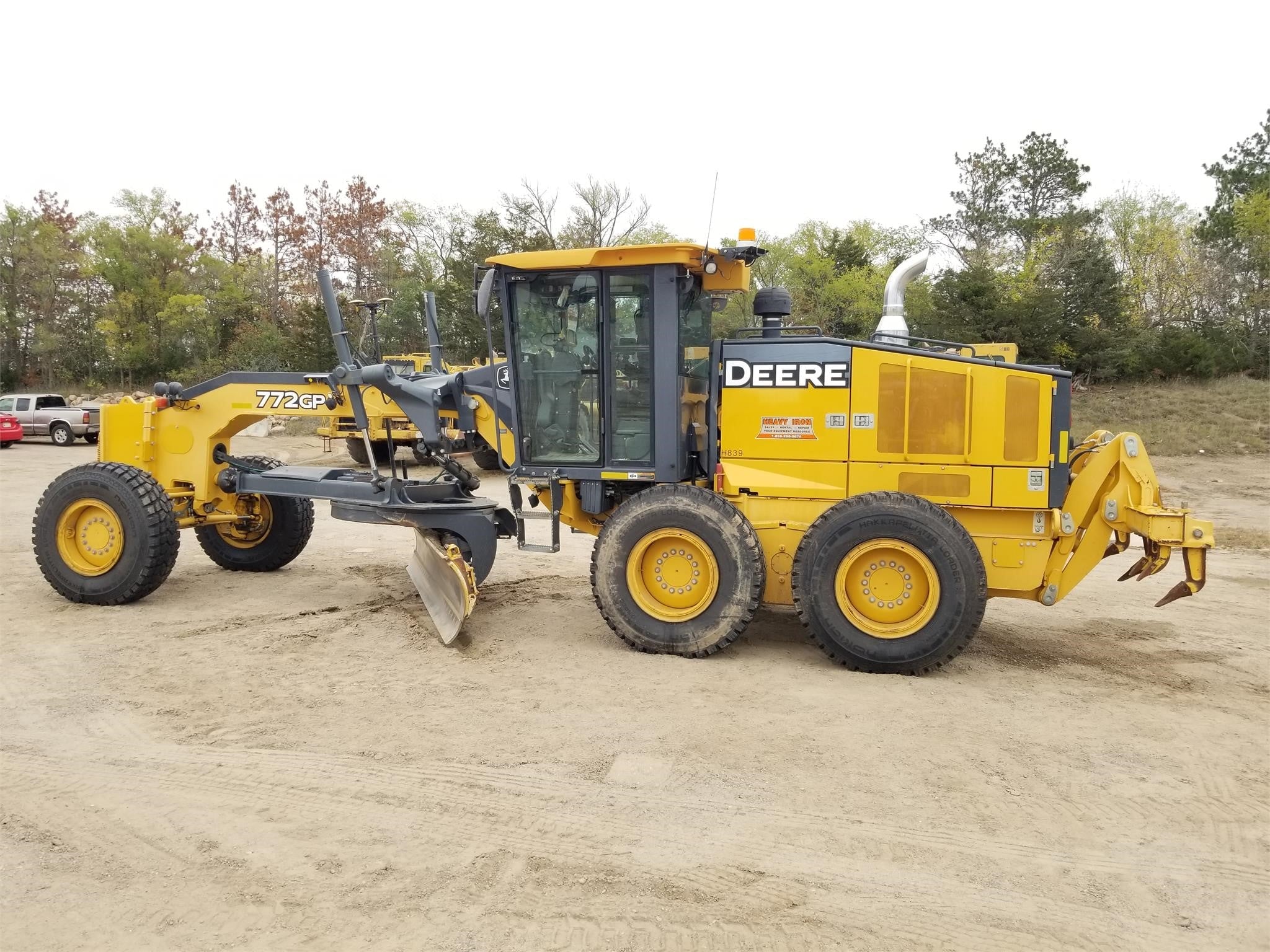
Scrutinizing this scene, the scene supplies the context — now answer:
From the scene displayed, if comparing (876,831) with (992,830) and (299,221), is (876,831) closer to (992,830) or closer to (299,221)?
(992,830)

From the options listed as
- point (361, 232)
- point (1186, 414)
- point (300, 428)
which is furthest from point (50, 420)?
point (1186, 414)

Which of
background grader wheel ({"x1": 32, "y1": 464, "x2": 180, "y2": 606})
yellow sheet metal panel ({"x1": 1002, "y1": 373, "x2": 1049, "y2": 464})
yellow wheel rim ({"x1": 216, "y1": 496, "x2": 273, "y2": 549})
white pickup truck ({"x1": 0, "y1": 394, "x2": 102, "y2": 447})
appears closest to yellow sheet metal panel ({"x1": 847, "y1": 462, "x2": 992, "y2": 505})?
yellow sheet metal panel ({"x1": 1002, "y1": 373, "x2": 1049, "y2": 464})

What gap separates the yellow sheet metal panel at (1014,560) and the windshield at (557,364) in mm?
2774

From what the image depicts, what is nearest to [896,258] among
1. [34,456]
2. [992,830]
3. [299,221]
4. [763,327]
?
[299,221]

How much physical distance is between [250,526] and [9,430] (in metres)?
22.5

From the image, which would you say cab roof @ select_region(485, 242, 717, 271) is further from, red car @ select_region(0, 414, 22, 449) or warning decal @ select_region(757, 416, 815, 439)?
red car @ select_region(0, 414, 22, 449)

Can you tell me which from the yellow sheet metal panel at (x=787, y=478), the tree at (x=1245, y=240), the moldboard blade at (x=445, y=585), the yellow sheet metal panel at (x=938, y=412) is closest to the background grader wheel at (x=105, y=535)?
the moldboard blade at (x=445, y=585)

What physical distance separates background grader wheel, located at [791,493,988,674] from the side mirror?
280 cm

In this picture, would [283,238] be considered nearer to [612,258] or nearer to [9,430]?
[9,430]

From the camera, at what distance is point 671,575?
21.1ft

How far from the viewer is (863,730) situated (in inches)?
198

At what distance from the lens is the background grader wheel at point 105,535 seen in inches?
293

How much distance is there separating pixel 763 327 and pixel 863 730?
3079 millimetres

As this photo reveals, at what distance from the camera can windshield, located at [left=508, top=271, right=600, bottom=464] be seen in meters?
6.71
